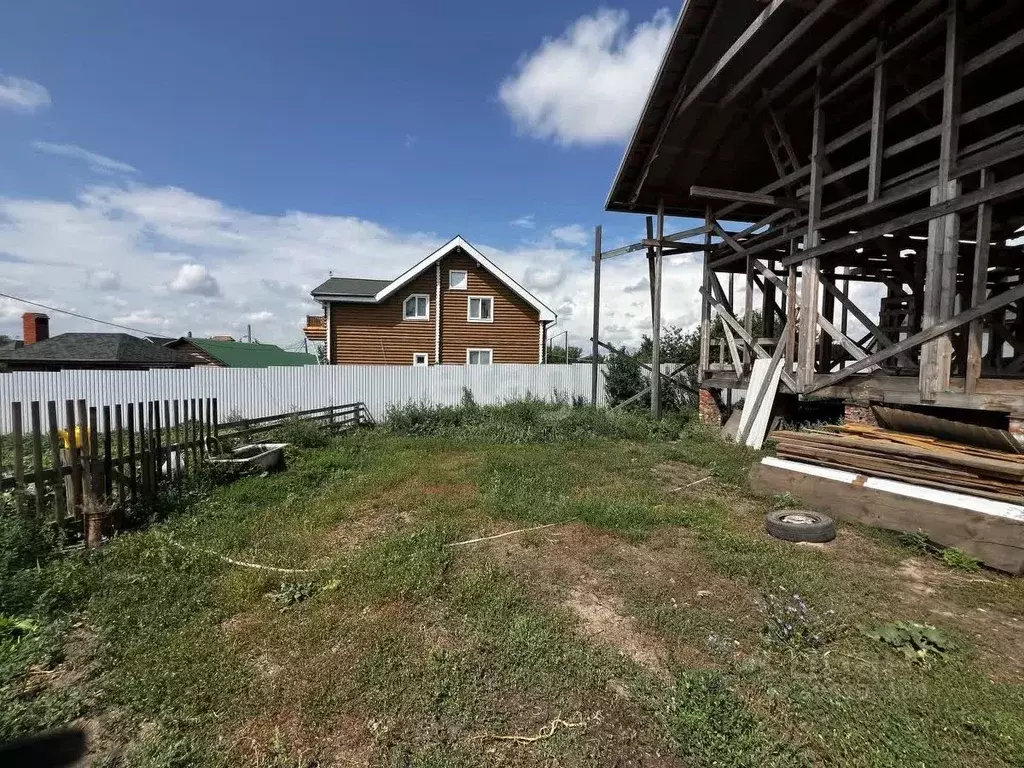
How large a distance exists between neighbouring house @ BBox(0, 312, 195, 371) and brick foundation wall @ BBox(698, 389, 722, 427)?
933 inches

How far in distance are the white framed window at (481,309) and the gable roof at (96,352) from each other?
17.0 m

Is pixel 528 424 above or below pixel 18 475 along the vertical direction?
below

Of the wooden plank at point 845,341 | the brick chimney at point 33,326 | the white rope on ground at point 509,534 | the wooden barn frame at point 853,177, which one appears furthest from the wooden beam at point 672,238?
the brick chimney at point 33,326

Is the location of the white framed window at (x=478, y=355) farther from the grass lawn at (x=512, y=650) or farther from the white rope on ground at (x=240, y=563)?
the white rope on ground at (x=240, y=563)

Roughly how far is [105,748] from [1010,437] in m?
7.56

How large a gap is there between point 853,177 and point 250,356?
112 ft

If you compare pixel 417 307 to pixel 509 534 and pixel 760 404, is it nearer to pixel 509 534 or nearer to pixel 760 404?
pixel 760 404

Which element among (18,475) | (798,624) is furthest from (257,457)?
(798,624)

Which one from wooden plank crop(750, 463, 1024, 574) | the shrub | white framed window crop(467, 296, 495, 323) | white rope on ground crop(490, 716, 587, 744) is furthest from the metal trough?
white framed window crop(467, 296, 495, 323)

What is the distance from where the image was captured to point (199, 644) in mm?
3141

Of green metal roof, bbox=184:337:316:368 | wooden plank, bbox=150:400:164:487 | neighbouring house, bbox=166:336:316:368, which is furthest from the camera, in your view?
green metal roof, bbox=184:337:316:368

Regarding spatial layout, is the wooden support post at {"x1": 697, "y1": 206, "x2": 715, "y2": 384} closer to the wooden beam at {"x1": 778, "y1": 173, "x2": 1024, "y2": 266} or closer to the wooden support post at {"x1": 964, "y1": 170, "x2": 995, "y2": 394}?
the wooden beam at {"x1": 778, "y1": 173, "x2": 1024, "y2": 266}

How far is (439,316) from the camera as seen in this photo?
19.2 metres

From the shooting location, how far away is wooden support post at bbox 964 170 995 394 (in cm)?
561
